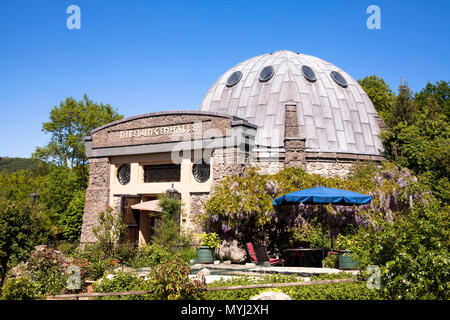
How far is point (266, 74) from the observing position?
32.0m

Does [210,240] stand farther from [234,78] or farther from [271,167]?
[234,78]

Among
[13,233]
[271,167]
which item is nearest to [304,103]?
[271,167]

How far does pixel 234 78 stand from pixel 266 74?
10.0 ft

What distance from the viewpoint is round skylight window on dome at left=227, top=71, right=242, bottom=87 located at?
3344 cm

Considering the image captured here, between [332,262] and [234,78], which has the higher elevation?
[234,78]

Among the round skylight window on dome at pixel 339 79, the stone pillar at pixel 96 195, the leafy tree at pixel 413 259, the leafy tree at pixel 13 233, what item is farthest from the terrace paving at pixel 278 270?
the round skylight window on dome at pixel 339 79

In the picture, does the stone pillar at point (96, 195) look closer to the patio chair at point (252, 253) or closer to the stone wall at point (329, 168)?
the patio chair at point (252, 253)

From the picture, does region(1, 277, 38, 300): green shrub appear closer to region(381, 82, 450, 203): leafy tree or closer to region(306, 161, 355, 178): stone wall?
region(381, 82, 450, 203): leafy tree

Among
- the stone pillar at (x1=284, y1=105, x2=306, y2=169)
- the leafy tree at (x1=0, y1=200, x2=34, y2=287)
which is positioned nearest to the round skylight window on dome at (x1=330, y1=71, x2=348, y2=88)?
the stone pillar at (x1=284, y1=105, x2=306, y2=169)

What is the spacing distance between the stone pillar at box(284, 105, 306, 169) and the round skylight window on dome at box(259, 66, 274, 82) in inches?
234

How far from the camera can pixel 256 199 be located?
55.8ft

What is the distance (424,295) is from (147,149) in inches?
686

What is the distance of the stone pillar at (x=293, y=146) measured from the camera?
85.1 feet
